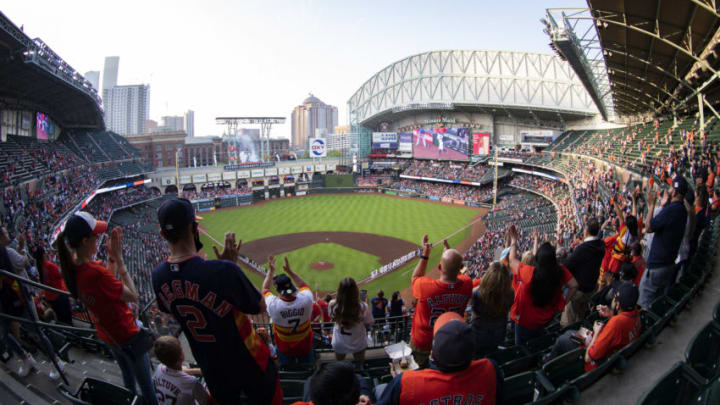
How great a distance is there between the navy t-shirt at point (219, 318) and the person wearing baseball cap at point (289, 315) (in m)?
1.40

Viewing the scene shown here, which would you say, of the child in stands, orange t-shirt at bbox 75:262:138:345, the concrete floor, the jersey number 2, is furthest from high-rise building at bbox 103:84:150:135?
the concrete floor

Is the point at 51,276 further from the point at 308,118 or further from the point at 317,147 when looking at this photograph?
the point at 308,118

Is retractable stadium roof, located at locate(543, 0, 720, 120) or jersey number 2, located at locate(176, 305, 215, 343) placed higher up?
retractable stadium roof, located at locate(543, 0, 720, 120)

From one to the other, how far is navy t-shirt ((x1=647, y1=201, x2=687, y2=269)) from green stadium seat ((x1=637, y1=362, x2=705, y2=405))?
10.0 ft

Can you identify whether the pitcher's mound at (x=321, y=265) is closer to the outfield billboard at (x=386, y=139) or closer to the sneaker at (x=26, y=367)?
the sneaker at (x=26, y=367)

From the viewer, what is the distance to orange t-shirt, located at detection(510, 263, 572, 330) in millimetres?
4184

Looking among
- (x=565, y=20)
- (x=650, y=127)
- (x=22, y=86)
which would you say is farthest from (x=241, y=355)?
(x=650, y=127)

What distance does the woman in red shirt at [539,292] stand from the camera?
4004mm

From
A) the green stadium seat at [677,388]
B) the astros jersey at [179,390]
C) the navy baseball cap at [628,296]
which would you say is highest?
the navy baseball cap at [628,296]

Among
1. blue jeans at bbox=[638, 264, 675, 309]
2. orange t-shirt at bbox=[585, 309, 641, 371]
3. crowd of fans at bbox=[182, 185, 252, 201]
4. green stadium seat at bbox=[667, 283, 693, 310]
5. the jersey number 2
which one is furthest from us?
crowd of fans at bbox=[182, 185, 252, 201]

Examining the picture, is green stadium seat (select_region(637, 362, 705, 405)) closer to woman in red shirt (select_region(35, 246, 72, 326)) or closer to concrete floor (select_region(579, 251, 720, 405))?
concrete floor (select_region(579, 251, 720, 405))

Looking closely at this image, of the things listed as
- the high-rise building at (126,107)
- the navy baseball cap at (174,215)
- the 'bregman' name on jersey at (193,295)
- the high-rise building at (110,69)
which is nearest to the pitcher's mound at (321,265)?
the 'bregman' name on jersey at (193,295)

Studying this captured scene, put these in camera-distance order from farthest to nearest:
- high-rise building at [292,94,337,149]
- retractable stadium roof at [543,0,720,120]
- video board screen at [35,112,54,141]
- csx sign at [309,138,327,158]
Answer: high-rise building at [292,94,337,149] → csx sign at [309,138,327,158] → video board screen at [35,112,54,141] → retractable stadium roof at [543,0,720,120]

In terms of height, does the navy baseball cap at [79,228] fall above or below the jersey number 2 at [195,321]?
above
